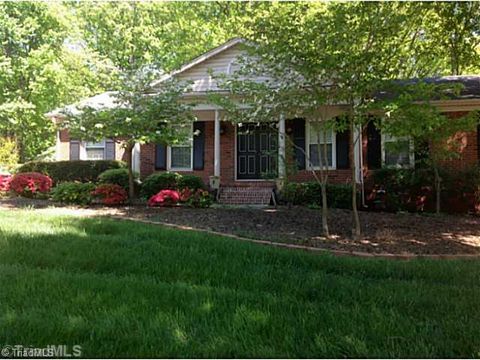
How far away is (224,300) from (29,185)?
1087 centimetres

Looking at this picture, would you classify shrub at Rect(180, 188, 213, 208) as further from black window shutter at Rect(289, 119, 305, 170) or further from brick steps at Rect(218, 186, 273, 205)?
black window shutter at Rect(289, 119, 305, 170)

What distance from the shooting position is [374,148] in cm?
1246

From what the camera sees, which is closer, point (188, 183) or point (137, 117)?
point (137, 117)

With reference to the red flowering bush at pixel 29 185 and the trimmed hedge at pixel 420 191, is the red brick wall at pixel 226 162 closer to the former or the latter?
the trimmed hedge at pixel 420 191

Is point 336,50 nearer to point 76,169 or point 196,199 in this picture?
point 196,199

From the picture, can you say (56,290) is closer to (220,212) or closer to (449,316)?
(449,316)

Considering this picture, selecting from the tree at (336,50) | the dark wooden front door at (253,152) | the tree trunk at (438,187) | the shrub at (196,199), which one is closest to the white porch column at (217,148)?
the dark wooden front door at (253,152)

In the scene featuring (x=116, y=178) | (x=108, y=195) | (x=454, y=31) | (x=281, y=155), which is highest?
(x=454, y=31)

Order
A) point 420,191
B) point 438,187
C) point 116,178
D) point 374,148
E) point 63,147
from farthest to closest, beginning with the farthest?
point 63,147
point 116,178
point 374,148
point 420,191
point 438,187

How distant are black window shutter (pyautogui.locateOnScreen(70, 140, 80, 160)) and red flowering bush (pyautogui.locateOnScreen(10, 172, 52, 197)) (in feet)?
12.2

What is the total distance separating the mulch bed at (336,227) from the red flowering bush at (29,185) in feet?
6.50

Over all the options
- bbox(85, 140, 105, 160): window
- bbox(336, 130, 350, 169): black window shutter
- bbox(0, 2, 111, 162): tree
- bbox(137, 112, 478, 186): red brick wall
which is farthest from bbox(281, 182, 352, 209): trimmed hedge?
bbox(0, 2, 111, 162): tree

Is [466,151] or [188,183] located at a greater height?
[466,151]

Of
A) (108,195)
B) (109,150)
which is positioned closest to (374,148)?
(108,195)
